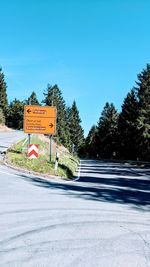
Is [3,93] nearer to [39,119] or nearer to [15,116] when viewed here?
[15,116]

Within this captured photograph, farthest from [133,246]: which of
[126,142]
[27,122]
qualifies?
[126,142]

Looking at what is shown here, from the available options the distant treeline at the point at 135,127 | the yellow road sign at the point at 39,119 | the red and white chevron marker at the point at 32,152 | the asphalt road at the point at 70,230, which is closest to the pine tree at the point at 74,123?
the distant treeline at the point at 135,127

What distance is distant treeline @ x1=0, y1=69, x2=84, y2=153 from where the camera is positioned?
335 ft

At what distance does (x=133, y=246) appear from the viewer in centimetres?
671

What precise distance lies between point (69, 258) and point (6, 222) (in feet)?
8.17

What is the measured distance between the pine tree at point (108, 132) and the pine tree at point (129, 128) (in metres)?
9.49

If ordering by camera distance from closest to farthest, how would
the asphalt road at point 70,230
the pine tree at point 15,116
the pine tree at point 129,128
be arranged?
the asphalt road at point 70,230
the pine tree at point 129,128
the pine tree at point 15,116

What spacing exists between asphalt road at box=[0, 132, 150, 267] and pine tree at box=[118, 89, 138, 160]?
197 feet

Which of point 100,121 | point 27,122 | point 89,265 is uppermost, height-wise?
point 100,121

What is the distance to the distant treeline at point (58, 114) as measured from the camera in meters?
102

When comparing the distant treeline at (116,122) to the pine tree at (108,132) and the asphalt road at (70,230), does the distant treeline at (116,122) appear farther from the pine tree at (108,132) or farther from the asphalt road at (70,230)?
the asphalt road at (70,230)

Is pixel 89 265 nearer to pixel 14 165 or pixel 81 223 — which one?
pixel 81 223

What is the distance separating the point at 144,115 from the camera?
68.3m

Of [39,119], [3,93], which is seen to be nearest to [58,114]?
[3,93]
